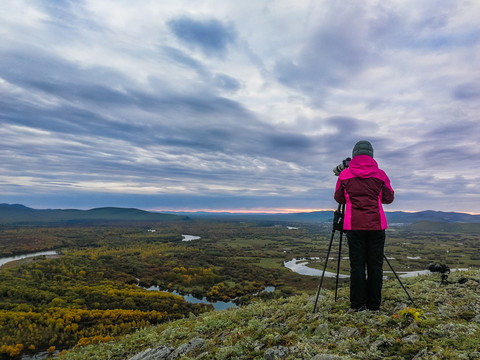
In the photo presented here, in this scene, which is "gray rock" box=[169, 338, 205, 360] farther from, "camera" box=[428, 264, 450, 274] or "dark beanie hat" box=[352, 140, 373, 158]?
"camera" box=[428, 264, 450, 274]

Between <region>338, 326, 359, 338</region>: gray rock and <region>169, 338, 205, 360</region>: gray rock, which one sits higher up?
<region>338, 326, 359, 338</region>: gray rock

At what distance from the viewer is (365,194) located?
7.77 m

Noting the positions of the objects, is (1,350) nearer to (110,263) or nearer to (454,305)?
(454,305)

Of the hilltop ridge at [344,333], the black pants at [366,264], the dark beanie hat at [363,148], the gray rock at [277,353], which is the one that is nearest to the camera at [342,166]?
the dark beanie hat at [363,148]

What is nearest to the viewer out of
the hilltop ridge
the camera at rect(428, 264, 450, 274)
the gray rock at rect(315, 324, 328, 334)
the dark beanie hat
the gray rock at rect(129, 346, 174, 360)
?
the hilltop ridge

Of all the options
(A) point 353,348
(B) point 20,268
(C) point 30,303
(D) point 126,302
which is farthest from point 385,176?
(B) point 20,268

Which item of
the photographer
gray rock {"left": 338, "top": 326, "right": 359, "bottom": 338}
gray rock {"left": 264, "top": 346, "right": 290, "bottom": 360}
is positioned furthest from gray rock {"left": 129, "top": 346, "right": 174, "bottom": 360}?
the photographer

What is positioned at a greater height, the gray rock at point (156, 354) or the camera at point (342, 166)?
the camera at point (342, 166)

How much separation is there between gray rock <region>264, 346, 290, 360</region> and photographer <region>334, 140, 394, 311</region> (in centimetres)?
286

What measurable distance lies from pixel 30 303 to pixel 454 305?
65.3m

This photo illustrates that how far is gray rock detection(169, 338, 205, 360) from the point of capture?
27.1 feet

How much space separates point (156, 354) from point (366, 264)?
7484 mm

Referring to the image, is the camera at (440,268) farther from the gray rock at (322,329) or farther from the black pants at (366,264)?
the gray rock at (322,329)

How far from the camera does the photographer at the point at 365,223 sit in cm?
765
